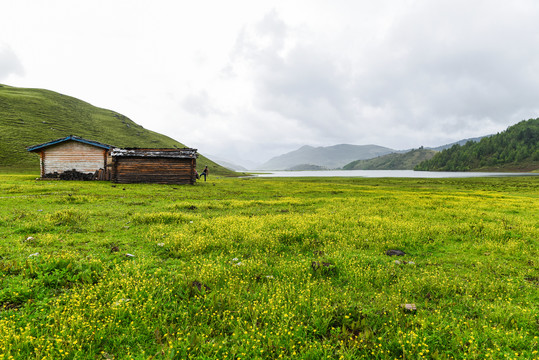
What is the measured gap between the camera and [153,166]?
38719 mm

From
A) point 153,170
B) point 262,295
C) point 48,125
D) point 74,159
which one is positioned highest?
point 48,125

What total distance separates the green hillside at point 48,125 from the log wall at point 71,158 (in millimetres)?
Answer: 31183

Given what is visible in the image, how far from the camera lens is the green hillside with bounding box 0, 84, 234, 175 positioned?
65.1 m

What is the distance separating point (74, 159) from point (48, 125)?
85367mm

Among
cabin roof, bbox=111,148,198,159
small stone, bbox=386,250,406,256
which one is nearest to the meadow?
small stone, bbox=386,250,406,256

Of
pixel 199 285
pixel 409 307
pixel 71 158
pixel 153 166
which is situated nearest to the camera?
pixel 409 307

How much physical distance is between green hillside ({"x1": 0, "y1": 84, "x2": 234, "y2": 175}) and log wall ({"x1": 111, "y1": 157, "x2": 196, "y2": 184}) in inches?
1667

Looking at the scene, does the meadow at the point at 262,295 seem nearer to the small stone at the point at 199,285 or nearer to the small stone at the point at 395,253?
the small stone at the point at 199,285

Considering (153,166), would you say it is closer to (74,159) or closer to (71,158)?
(74,159)

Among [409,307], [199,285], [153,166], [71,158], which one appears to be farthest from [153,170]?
[409,307]

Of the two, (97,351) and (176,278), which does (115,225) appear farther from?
(97,351)

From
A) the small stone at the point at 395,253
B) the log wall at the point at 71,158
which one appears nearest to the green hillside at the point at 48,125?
the log wall at the point at 71,158

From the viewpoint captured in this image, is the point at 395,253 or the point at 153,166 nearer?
the point at 395,253

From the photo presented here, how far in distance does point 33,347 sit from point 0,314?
1637 millimetres
